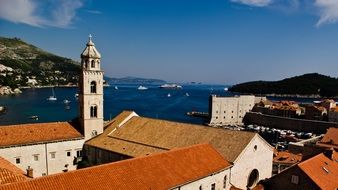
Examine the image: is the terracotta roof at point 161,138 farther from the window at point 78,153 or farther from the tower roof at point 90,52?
the tower roof at point 90,52

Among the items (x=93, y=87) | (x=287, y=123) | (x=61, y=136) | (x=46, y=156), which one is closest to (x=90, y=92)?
(x=93, y=87)

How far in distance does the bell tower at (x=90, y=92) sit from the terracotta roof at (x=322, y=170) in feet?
92.1

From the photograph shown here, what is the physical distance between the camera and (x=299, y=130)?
112 m

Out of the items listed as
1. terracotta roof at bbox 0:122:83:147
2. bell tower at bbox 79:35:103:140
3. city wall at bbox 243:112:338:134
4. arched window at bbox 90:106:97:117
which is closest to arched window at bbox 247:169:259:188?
bell tower at bbox 79:35:103:140

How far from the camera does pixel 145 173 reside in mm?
23562

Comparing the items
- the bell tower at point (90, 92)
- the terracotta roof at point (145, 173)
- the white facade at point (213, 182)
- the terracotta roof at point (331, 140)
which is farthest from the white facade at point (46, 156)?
the terracotta roof at point (331, 140)

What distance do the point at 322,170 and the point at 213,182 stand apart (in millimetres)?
12190

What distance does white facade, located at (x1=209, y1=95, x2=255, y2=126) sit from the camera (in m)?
123

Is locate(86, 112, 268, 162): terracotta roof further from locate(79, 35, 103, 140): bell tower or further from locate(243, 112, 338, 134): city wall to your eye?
locate(243, 112, 338, 134): city wall

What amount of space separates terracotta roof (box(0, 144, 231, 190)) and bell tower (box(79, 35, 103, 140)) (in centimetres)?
1961

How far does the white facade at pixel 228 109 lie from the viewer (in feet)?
404

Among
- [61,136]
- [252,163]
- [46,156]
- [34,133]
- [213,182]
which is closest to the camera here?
[213,182]

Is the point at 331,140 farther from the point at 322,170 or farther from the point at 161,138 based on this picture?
the point at 161,138

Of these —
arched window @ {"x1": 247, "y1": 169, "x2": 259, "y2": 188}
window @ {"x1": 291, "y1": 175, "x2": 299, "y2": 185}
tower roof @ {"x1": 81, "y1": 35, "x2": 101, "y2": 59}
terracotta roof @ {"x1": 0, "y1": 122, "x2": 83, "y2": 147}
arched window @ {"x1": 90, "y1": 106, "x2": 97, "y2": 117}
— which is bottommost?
arched window @ {"x1": 247, "y1": 169, "x2": 259, "y2": 188}
